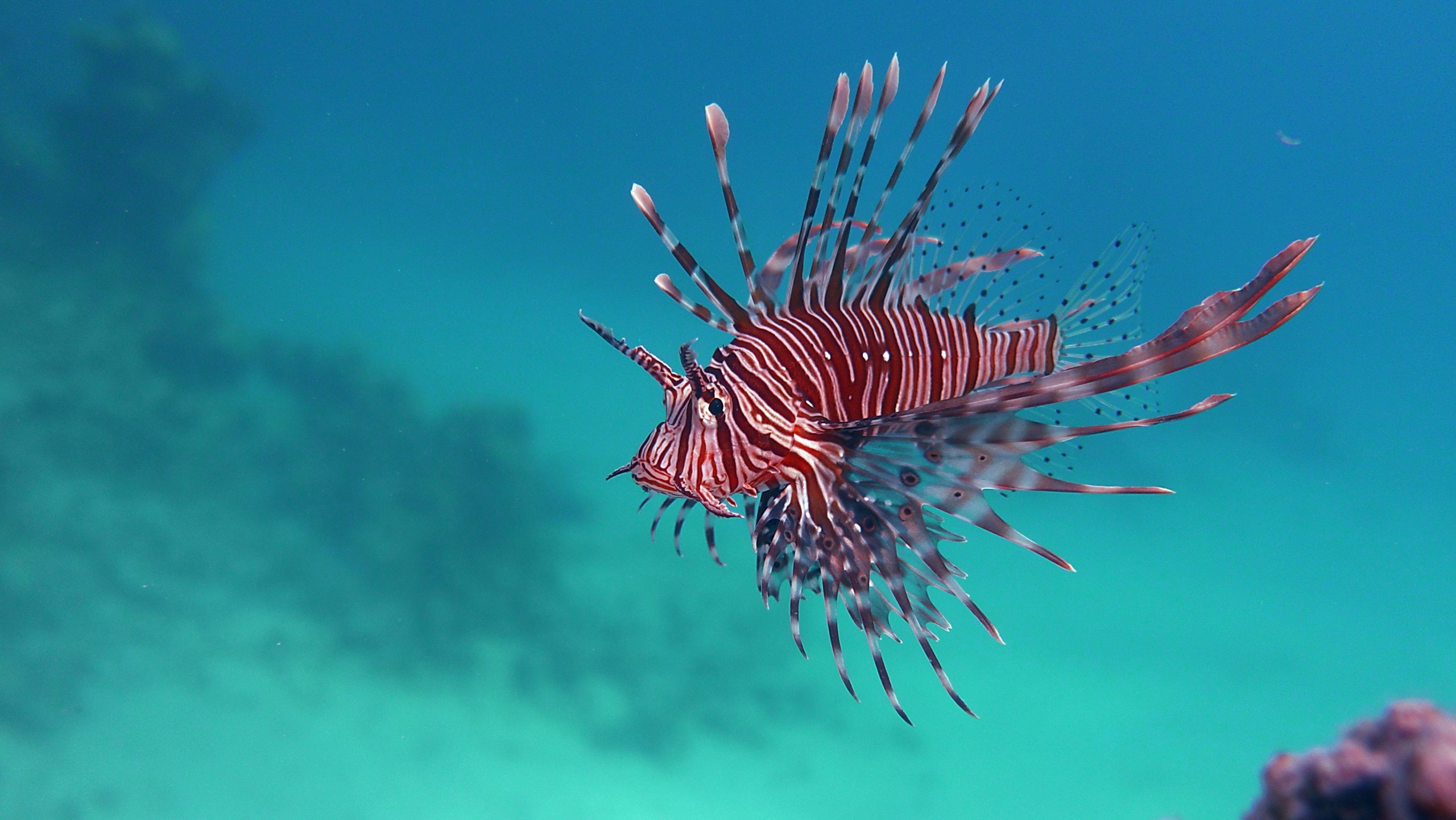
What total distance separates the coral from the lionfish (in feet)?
4.06

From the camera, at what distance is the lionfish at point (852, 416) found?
8.01 ft

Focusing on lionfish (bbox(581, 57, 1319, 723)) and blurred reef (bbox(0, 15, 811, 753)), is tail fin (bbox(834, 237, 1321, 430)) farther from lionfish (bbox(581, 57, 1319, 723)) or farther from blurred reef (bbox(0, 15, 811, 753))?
blurred reef (bbox(0, 15, 811, 753))

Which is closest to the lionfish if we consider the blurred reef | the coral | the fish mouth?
the fish mouth

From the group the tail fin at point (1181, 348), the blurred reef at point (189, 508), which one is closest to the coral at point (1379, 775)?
the tail fin at point (1181, 348)

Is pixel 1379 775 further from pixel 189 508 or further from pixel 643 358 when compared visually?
pixel 189 508

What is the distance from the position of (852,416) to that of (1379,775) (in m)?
2.09

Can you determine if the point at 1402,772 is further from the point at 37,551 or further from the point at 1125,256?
the point at 37,551

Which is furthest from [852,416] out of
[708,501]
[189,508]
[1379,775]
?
[189,508]

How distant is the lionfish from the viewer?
2441 mm

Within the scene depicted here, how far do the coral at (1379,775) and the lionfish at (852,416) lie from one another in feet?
4.06

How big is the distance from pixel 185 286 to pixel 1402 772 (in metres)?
22.9

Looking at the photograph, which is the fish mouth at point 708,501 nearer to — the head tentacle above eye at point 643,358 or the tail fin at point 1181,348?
the head tentacle above eye at point 643,358

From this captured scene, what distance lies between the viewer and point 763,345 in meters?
2.76

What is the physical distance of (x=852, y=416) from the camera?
2854 mm
